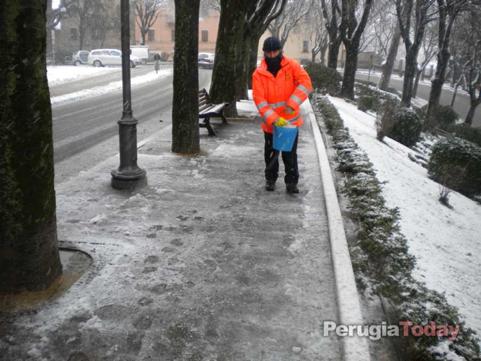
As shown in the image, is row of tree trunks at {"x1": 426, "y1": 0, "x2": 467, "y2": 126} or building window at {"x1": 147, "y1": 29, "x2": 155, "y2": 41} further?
building window at {"x1": 147, "y1": 29, "x2": 155, "y2": 41}

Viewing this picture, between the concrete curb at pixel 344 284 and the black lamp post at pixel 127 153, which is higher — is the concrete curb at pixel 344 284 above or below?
below

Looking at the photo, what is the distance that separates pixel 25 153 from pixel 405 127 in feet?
41.6

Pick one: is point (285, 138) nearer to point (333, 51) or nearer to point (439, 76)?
point (439, 76)

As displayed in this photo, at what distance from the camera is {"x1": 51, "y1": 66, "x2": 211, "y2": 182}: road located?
8555 millimetres

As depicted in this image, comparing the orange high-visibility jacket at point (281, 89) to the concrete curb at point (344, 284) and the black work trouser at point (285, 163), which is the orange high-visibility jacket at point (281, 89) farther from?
the concrete curb at point (344, 284)

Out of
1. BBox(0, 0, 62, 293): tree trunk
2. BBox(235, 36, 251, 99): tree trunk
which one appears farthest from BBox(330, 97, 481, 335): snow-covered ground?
BBox(235, 36, 251, 99): tree trunk

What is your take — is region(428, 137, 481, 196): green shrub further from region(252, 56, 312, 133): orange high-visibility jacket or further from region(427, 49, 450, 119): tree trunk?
Result: region(427, 49, 450, 119): tree trunk

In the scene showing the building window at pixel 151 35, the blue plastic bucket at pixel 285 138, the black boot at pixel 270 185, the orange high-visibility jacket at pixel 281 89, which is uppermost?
the building window at pixel 151 35

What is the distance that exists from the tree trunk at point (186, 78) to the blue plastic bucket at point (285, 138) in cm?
243

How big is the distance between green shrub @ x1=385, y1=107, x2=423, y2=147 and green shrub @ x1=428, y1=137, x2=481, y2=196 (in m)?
3.44

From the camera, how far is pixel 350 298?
357cm

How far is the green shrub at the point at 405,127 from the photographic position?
13820 millimetres

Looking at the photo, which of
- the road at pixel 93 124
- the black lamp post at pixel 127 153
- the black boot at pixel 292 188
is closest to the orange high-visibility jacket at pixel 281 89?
→ the black boot at pixel 292 188

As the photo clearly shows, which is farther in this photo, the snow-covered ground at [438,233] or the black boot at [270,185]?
the black boot at [270,185]
